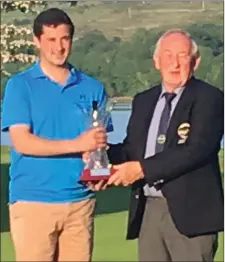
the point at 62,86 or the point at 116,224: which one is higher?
the point at 62,86

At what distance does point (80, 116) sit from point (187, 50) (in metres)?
0.49

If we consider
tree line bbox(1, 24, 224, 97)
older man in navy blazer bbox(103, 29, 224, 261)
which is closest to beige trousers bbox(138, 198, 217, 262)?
older man in navy blazer bbox(103, 29, 224, 261)

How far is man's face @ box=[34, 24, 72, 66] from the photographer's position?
360 cm

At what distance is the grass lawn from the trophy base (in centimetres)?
240

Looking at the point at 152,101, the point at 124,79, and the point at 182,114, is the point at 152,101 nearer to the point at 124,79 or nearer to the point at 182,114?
the point at 182,114

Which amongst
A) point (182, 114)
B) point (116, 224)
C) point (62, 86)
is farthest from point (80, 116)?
point (116, 224)

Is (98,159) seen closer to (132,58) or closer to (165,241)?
(165,241)

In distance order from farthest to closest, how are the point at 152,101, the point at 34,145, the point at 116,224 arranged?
1. the point at 116,224
2. the point at 152,101
3. the point at 34,145

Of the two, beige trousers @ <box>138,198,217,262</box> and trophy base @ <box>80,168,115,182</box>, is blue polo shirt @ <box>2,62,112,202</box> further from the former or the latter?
beige trousers @ <box>138,198,217,262</box>

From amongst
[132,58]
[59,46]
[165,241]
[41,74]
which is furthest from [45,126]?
[132,58]

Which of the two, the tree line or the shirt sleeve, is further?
the tree line

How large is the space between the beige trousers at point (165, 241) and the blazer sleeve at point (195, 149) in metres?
0.15

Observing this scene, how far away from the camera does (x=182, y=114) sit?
3639mm

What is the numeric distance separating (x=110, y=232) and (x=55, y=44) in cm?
306
